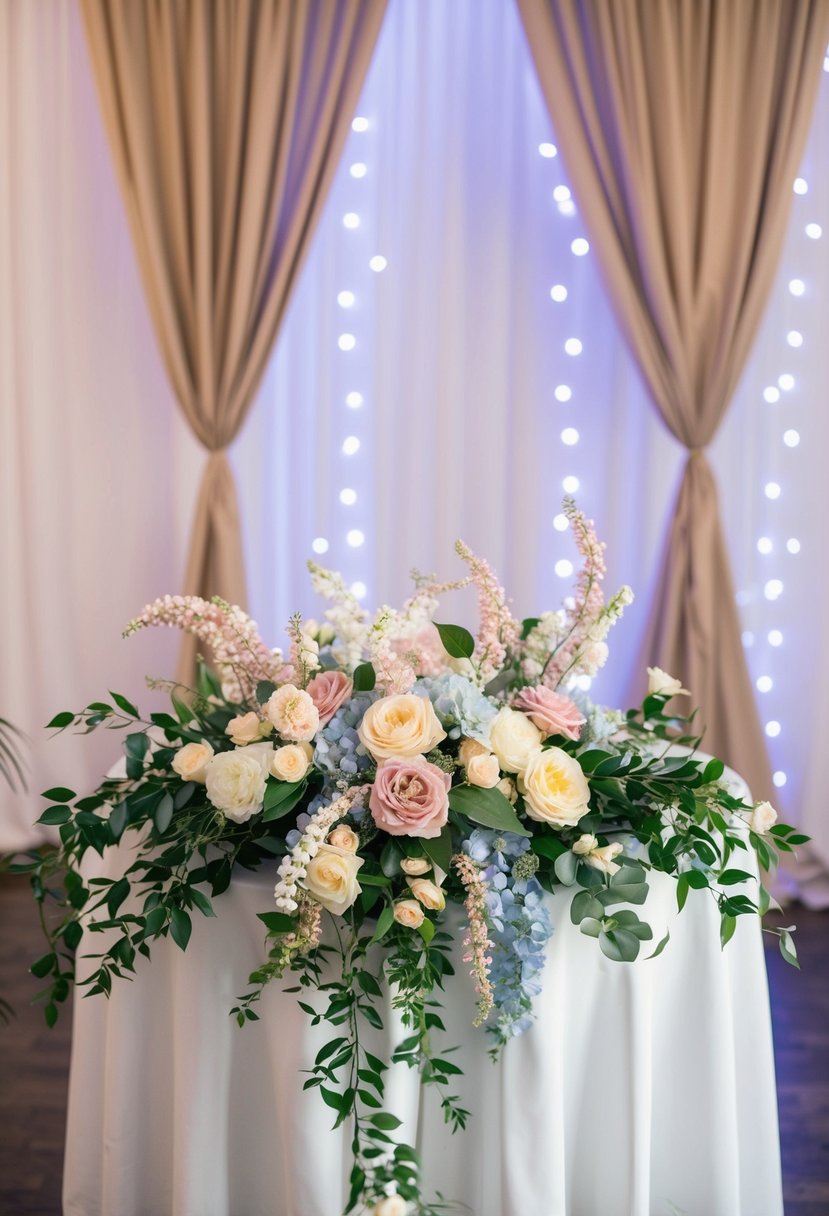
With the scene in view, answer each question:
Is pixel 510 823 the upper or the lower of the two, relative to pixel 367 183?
lower

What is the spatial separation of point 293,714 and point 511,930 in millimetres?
360

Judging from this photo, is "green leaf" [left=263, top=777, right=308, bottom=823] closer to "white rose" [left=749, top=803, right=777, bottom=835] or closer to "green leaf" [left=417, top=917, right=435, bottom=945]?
"green leaf" [left=417, top=917, right=435, bottom=945]

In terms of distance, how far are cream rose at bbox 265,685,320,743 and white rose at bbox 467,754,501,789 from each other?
0.19m

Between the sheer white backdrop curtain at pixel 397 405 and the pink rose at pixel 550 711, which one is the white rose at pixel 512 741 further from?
the sheer white backdrop curtain at pixel 397 405

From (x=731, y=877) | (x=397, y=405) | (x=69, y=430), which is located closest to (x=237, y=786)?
(x=731, y=877)

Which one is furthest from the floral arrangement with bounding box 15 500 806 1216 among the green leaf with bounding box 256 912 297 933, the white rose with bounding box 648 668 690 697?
the white rose with bounding box 648 668 690 697

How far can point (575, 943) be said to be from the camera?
142 centimetres

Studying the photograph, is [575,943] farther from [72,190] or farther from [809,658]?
[72,190]

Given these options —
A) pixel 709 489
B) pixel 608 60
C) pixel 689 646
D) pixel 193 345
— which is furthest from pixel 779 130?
pixel 193 345

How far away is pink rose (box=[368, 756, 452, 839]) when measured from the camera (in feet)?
4.08

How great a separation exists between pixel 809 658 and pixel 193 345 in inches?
79.3

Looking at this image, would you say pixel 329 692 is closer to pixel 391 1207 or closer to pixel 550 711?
pixel 550 711

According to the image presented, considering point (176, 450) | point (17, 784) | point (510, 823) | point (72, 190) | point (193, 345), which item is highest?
point (72, 190)

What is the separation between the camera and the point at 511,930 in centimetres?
128
